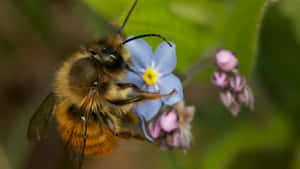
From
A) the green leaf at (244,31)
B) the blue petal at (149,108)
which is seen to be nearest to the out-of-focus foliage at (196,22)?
the green leaf at (244,31)

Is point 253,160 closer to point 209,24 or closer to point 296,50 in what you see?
point 296,50

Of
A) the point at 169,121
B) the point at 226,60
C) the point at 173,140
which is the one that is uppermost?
the point at 226,60

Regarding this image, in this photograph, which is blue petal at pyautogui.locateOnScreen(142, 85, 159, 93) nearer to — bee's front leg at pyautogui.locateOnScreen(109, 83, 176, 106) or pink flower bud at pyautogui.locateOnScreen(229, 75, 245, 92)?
bee's front leg at pyautogui.locateOnScreen(109, 83, 176, 106)

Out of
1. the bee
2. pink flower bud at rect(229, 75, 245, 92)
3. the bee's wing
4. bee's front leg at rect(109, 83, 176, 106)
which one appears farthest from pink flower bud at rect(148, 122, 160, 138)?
the bee's wing

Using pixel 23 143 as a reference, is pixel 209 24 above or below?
above

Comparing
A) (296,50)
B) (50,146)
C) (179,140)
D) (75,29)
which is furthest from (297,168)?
(75,29)

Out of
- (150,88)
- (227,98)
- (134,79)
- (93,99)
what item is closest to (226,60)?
(227,98)

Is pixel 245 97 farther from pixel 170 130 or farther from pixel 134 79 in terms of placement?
pixel 134 79
